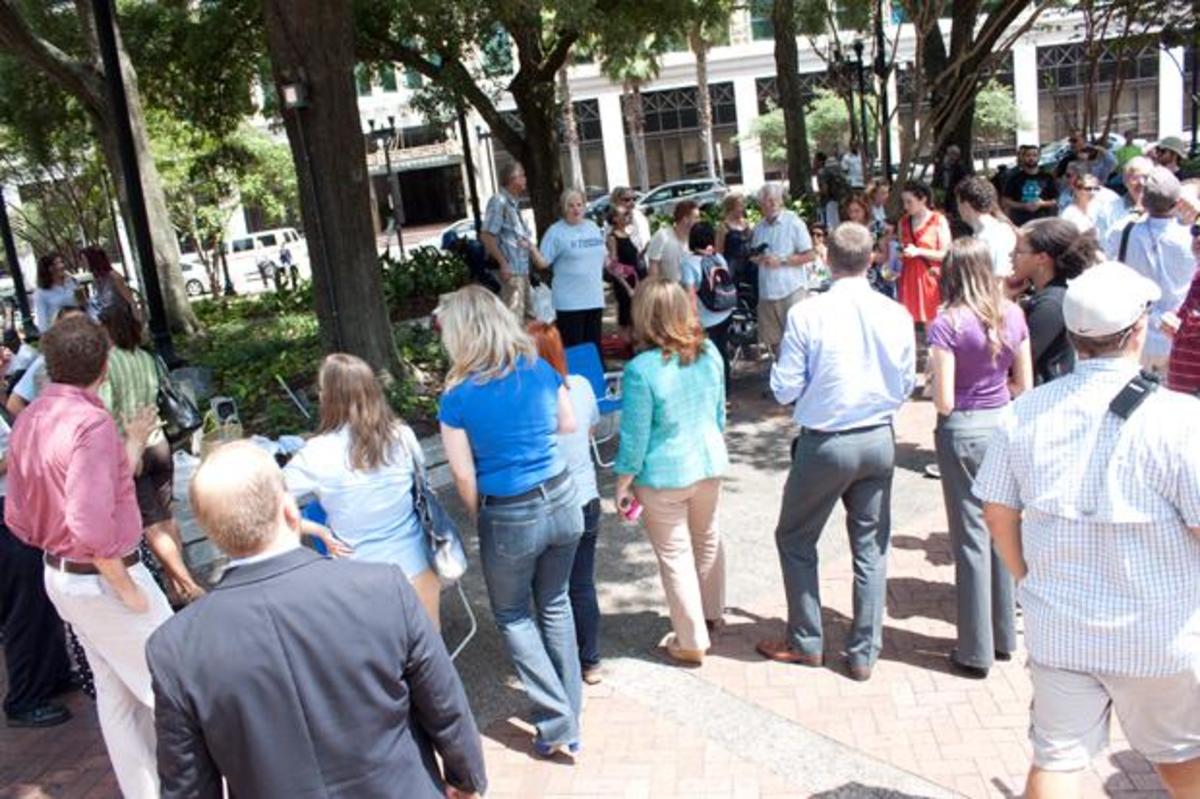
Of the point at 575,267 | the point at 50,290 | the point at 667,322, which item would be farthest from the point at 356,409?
the point at 50,290

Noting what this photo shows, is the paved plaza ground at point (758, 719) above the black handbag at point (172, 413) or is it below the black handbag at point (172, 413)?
below

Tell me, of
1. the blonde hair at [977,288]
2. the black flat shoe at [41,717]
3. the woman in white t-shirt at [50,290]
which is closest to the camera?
the blonde hair at [977,288]

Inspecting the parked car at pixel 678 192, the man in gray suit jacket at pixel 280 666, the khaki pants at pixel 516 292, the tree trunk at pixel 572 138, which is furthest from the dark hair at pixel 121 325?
the tree trunk at pixel 572 138

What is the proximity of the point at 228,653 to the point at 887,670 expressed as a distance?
3045 millimetres

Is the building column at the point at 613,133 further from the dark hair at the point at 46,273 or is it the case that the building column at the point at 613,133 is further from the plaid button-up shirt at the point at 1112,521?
the plaid button-up shirt at the point at 1112,521

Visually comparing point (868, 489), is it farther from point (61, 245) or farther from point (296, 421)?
point (61, 245)

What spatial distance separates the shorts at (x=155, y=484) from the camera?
468cm

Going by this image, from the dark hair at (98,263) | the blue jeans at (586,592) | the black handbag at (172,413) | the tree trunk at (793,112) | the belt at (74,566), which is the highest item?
the tree trunk at (793,112)

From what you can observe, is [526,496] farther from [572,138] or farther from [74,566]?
[572,138]

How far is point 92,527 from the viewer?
3078 millimetres

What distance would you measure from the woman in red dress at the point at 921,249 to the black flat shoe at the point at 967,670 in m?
3.56

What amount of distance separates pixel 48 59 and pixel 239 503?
43.6ft

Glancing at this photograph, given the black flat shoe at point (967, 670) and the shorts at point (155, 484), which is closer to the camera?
the black flat shoe at point (967, 670)

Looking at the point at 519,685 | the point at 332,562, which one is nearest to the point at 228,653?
the point at 332,562
